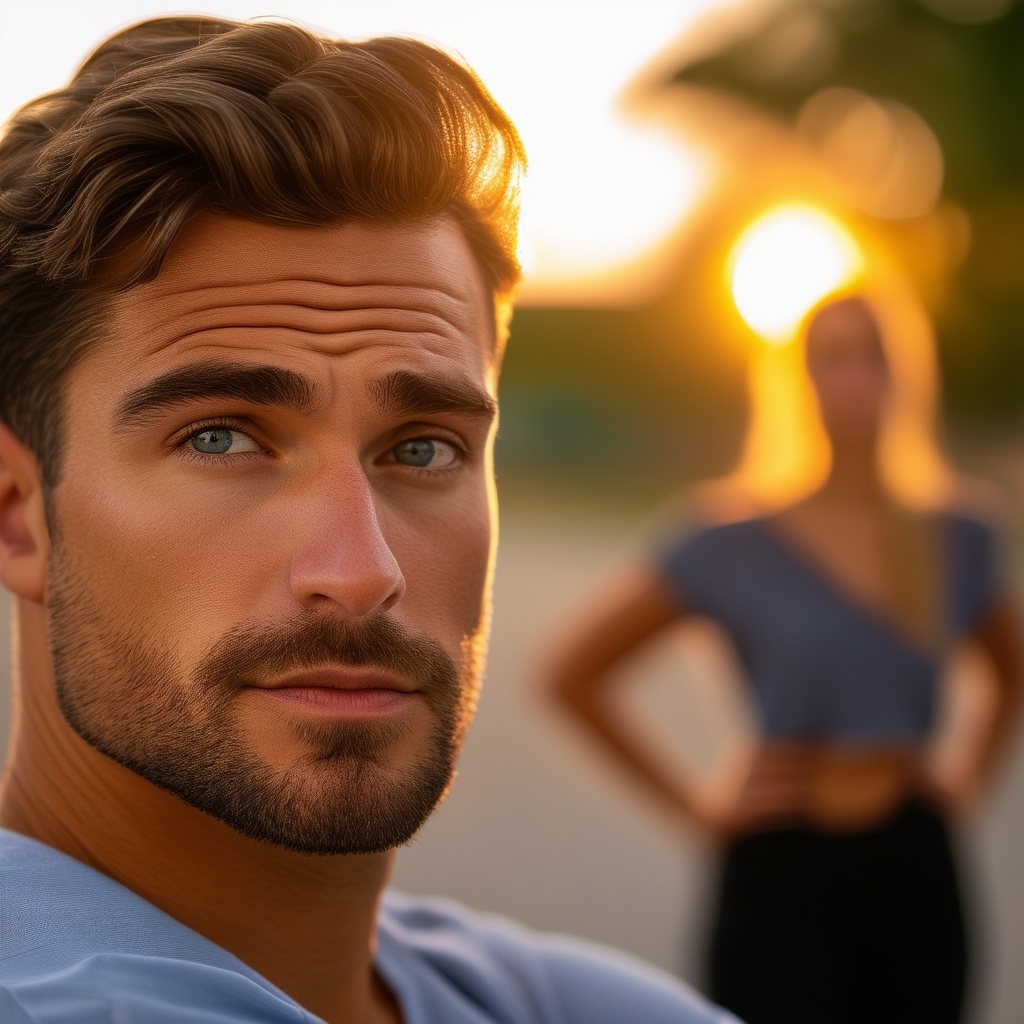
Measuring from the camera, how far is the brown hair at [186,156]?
1603 millimetres

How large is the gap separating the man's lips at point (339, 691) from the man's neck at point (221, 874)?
20cm

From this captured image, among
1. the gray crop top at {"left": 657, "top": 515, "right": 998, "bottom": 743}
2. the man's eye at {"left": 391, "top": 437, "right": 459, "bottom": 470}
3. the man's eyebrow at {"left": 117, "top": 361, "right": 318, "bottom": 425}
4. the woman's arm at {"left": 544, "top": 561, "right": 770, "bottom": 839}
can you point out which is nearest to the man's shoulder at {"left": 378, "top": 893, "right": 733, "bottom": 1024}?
the man's eye at {"left": 391, "top": 437, "right": 459, "bottom": 470}

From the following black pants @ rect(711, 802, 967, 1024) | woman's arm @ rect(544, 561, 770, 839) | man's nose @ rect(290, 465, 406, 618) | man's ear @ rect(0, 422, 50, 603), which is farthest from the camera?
woman's arm @ rect(544, 561, 770, 839)

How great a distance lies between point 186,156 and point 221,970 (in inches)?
34.6

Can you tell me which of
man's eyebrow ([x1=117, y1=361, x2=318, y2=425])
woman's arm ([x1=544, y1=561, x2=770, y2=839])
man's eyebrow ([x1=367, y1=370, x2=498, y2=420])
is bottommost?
man's eyebrow ([x1=117, y1=361, x2=318, y2=425])

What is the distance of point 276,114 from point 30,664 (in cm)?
74

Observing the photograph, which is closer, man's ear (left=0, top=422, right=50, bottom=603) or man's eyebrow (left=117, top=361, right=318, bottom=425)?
man's eyebrow (left=117, top=361, right=318, bottom=425)

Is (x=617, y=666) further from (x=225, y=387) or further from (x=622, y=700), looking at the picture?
(x=225, y=387)

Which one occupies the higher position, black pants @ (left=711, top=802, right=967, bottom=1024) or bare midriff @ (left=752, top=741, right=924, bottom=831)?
bare midriff @ (left=752, top=741, right=924, bottom=831)

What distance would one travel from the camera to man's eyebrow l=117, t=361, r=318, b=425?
63.0 inches

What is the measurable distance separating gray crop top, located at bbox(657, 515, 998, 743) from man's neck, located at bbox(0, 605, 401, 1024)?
233 cm

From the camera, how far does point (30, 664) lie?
1.80 m

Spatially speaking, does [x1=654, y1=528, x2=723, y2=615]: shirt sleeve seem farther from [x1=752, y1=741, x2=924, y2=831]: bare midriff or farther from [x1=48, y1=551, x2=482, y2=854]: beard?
[x1=48, y1=551, x2=482, y2=854]: beard

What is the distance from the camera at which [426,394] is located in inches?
67.0
